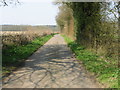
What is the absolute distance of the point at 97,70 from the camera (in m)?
5.61

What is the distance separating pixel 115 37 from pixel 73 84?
3545mm

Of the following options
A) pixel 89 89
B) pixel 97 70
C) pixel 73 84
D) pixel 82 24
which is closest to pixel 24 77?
pixel 73 84

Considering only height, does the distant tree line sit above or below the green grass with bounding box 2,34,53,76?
above

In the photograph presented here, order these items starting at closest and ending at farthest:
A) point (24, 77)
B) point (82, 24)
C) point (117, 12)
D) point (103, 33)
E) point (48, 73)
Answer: point (24, 77)
point (48, 73)
point (117, 12)
point (103, 33)
point (82, 24)

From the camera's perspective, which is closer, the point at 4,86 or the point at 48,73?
the point at 4,86

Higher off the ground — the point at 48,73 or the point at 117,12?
the point at 117,12

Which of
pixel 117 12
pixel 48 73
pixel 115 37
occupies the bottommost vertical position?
pixel 48 73

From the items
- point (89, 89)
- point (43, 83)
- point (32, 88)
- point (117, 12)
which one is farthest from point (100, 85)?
point (117, 12)

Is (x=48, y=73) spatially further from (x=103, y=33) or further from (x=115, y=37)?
(x=103, y=33)

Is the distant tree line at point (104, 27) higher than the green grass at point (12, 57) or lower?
higher

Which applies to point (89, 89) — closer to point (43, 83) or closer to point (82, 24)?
point (43, 83)

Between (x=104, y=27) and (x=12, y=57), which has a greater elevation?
(x=104, y=27)

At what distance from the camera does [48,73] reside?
5.52m

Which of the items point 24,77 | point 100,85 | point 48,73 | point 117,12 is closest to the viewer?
point 100,85
